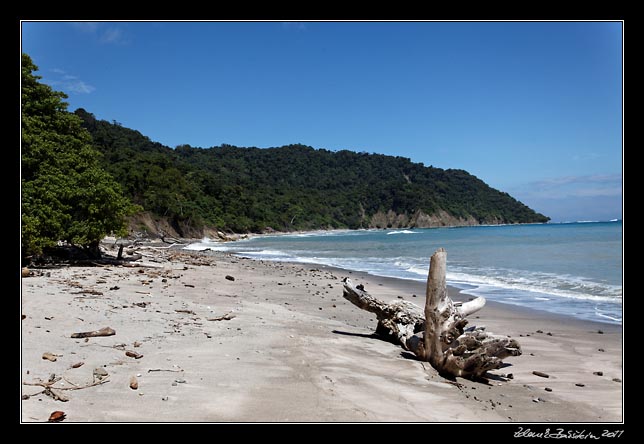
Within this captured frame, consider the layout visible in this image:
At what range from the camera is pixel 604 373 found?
232 inches

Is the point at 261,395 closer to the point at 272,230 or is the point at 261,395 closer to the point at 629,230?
the point at 629,230

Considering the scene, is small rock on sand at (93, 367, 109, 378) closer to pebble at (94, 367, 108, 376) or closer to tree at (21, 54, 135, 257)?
pebble at (94, 367, 108, 376)

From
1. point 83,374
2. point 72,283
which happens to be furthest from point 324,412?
point 72,283

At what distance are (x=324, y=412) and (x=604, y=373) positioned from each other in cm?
424

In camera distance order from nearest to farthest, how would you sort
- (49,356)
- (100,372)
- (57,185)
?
(100,372) → (49,356) → (57,185)

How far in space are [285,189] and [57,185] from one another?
130268 mm

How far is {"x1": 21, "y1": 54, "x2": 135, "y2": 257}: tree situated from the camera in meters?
12.4

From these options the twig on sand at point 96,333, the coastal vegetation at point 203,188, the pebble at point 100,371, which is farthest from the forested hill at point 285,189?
the pebble at point 100,371

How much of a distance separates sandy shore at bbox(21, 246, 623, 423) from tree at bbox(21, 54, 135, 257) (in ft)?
11.6

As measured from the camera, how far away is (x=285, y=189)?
143500mm

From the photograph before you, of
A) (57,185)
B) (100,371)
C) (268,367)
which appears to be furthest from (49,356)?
(57,185)
